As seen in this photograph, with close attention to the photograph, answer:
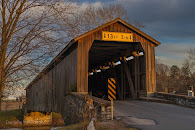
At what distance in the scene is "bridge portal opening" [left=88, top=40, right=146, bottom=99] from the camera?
17.4 meters

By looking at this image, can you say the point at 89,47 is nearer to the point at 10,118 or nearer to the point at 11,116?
the point at 10,118

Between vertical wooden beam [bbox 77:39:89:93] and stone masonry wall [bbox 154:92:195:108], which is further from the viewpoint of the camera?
vertical wooden beam [bbox 77:39:89:93]

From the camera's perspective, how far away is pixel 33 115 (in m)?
39.4

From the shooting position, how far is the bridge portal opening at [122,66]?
57.1 feet

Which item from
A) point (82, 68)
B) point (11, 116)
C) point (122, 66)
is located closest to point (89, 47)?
point (82, 68)

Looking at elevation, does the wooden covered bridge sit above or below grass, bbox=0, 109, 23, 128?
above

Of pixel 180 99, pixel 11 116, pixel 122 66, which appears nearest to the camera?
Result: pixel 180 99

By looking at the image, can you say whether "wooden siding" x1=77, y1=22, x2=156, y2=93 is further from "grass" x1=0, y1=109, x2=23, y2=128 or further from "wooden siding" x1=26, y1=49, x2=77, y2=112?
"grass" x1=0, y1=109, x2=23, y2=128

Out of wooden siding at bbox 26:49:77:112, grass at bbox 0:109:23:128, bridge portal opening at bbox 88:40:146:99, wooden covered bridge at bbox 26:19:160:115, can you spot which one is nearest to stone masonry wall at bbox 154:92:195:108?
wooden covered bridge at bbox 26:19:160:115

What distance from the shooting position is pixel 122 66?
21.2 metres

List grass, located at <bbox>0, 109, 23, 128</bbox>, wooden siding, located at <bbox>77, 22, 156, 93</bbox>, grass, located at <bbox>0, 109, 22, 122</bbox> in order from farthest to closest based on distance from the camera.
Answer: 1. grass, located at <bbox>0, 109, 22, 122</bbox>
2. grass, located at <bbox>0, 109, 23, 128</bbox>
3. wooden siding, located at <bbox>77, 22, 156, 93</bbox>

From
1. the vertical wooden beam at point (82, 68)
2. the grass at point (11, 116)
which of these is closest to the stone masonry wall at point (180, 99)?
the vertical wooden beam at point (82, 68)

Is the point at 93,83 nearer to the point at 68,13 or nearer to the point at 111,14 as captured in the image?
the point at 111,14

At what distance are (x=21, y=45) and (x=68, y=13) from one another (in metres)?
1.70
